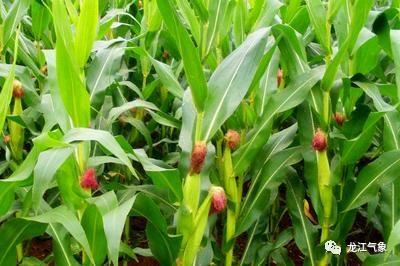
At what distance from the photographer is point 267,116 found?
1.44 m

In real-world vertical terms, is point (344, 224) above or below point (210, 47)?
below

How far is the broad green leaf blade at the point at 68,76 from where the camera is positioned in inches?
43.2

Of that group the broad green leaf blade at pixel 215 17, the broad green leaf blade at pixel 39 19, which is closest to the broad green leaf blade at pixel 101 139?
the broad green leaf blade at pixel 215 17

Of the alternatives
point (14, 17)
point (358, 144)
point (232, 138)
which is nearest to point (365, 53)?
point (358, 144)

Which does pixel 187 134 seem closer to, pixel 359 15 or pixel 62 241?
pixel 62 241

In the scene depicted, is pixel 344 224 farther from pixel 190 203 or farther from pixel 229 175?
pixel 190 203

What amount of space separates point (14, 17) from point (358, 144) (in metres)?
1.08

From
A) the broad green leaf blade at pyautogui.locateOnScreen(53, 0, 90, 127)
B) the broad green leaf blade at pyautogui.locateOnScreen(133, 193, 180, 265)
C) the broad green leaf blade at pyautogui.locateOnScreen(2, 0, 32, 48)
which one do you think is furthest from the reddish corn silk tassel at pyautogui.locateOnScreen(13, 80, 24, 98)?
the broad green leaf blade at pyautogui.locateOnScreen(133, 193, 180, 265)

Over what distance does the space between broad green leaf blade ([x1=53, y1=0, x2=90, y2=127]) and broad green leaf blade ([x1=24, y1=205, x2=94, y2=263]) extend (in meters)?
0.19

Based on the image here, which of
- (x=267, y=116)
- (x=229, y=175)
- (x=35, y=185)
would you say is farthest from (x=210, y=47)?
(x=35, y=185)

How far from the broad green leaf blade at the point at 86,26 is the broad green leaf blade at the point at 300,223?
27.6 inches

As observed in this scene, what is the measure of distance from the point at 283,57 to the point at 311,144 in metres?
0.24

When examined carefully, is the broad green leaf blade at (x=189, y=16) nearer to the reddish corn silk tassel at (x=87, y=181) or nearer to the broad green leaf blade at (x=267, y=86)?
the broad green leaf blade at (x=267, y=86)

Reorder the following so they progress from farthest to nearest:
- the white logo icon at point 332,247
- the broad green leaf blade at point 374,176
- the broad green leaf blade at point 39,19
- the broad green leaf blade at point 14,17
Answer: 1. the broad green leaf blade at point 39,19
2. the broad green leaf blade at point 14,17
3. the white logo icon at point 332,247
4. the broad green leaf blade at point 374,176
